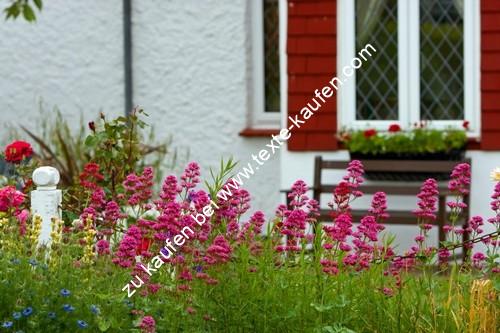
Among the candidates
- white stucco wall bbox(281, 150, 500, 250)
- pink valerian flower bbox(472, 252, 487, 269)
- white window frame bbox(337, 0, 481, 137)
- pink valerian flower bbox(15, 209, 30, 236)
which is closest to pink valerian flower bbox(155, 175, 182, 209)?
pink valerian flower bbox(15, 209, 30, 236)

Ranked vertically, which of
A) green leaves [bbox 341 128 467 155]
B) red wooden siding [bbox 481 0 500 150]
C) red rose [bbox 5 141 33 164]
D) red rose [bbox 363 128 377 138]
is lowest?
red rose [bbox 5 141 33 164]

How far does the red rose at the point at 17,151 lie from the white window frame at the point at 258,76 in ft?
15.1

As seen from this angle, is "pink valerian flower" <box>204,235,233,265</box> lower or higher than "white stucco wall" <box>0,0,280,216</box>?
lower

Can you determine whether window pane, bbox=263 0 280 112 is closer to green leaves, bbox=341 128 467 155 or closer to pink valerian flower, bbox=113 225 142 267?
green leaves, bbox=341 128 467 155

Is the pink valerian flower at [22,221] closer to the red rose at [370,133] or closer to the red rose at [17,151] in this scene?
the red rose at [17,151]

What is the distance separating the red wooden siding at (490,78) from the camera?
10.1 metres

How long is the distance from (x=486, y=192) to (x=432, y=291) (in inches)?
195

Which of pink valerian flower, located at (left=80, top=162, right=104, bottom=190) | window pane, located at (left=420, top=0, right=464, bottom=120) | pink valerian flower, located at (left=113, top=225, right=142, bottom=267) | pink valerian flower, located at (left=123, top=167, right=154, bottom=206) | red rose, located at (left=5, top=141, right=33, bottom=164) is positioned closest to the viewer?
pink valerian flower, located at (left=113, top=225, right=142, bottom=267)

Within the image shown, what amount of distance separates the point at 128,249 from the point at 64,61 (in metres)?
7.12

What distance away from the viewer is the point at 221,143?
1150 cm

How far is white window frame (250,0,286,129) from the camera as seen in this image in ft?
37.8

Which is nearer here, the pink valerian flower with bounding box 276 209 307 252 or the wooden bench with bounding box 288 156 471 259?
the pink valerian flower with bounding box 276 209 307 252

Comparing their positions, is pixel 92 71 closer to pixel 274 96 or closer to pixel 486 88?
pixel 274 96

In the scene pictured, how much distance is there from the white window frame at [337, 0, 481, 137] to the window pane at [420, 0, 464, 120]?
0.07 meters
